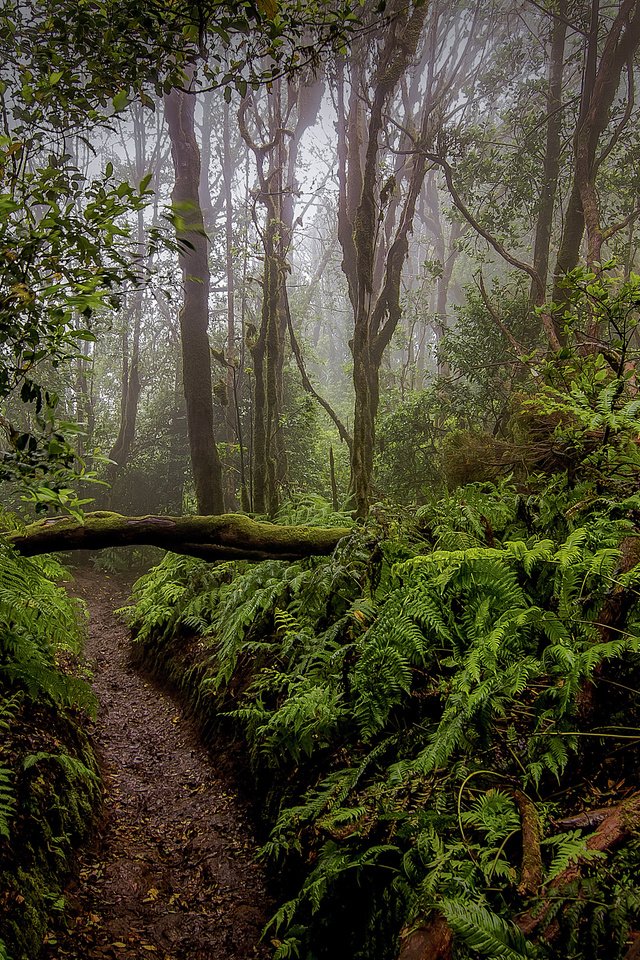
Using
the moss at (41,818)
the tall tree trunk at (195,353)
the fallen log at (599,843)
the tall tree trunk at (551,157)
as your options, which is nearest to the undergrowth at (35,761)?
the moss at (41,818)

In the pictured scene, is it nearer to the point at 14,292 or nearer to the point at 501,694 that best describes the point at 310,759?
the point at 501,694

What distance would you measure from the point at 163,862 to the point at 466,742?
2412 millimetres

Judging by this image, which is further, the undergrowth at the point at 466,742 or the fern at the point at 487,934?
the undergrowth at the point at 466,742

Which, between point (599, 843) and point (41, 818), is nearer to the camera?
point (599, 843)

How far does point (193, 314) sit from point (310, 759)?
776cm

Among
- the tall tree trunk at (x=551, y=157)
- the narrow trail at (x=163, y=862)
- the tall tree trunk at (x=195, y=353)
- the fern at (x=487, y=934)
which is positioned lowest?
the narrow trail at (x=163, y=862)

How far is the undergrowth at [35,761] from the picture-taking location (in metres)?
2.68

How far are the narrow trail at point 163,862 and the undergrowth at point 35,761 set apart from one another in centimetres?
18

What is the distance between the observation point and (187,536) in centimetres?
465

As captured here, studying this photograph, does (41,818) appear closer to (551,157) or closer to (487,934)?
(487,934)

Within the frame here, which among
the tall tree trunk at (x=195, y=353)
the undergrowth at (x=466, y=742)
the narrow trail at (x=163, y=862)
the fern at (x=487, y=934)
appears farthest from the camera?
the tall tree trunk at (x=195, y=353)

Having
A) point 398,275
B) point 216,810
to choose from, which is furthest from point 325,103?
point 216,810

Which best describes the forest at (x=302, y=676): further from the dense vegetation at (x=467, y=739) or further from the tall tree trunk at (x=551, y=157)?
the tall tree trunk at (x=551, y=157)

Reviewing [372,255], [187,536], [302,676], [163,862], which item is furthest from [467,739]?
[372,255]
